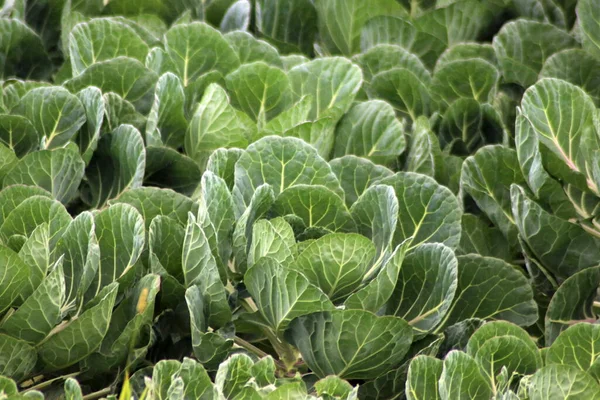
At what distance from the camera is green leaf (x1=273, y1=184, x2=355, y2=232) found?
1.72 meters

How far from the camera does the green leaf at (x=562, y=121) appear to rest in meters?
2.02

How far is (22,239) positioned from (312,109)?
97 cm

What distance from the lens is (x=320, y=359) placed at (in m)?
1.65

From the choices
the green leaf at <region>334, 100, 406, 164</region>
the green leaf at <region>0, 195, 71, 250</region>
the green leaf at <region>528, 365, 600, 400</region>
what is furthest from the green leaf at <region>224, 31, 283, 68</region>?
the green leaf at <region>528, 365, 600, 400</region>

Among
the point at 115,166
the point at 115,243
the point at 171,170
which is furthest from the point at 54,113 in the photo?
the point at 115,243

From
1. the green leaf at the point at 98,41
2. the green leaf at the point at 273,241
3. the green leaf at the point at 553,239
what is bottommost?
the green leaf at the point at 553,239

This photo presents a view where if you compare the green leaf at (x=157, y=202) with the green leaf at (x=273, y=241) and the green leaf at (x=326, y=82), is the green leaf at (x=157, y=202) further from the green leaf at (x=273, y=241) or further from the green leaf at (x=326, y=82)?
the green leaf at (x=326, y=82)

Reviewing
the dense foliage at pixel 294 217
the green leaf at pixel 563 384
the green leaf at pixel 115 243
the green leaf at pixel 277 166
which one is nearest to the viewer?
the green leaf at pixel 563 384

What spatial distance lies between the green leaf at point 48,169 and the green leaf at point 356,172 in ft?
1.91

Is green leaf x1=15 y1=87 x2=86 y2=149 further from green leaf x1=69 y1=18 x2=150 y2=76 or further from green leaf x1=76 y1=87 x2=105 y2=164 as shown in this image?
green leaf x1=69 y1=18 x2=150 y2=76

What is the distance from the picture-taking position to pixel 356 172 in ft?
6.50

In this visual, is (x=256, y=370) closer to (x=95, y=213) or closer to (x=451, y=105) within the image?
(x=95, y=213)

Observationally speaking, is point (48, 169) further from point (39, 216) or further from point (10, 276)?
point (10, 276)

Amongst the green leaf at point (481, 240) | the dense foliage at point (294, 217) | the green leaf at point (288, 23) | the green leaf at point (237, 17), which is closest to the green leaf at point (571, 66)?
the dense foliage at point (294, 217)
